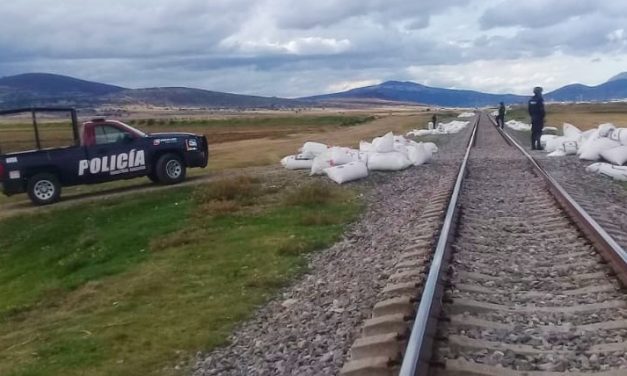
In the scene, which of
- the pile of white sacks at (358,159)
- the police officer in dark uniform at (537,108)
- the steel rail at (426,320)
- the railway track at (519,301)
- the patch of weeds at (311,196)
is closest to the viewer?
the steel rail at (426,320)

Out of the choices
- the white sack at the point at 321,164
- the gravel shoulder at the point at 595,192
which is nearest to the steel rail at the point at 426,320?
the gravel shoulder at the point at 595,192

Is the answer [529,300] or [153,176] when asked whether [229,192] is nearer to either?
[153,176]

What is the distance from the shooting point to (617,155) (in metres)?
19.9

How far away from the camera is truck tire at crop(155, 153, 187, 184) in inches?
816

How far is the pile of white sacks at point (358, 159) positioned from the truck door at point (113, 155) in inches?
169

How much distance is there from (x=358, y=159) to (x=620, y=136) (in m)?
7.12

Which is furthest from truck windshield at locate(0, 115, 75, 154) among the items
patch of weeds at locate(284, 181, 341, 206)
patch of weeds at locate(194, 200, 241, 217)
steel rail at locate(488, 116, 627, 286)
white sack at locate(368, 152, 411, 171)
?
steel rail at locate(488, 116, 627, 286)

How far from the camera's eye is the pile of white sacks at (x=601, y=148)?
18047mm

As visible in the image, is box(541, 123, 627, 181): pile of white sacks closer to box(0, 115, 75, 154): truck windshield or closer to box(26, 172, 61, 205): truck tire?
box(0, 115, 75, 154): truck windshield

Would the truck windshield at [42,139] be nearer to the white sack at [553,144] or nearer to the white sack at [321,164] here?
the white sack at [321,164]

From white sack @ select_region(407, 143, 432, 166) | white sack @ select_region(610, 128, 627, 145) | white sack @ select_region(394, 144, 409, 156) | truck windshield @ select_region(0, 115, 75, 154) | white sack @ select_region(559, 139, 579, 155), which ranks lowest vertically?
white sack @ select_region(559, 139, 579, 155)

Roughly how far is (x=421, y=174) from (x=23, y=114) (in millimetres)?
9392

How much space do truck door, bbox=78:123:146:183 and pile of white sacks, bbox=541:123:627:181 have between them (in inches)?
435

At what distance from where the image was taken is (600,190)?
49.3 feet
